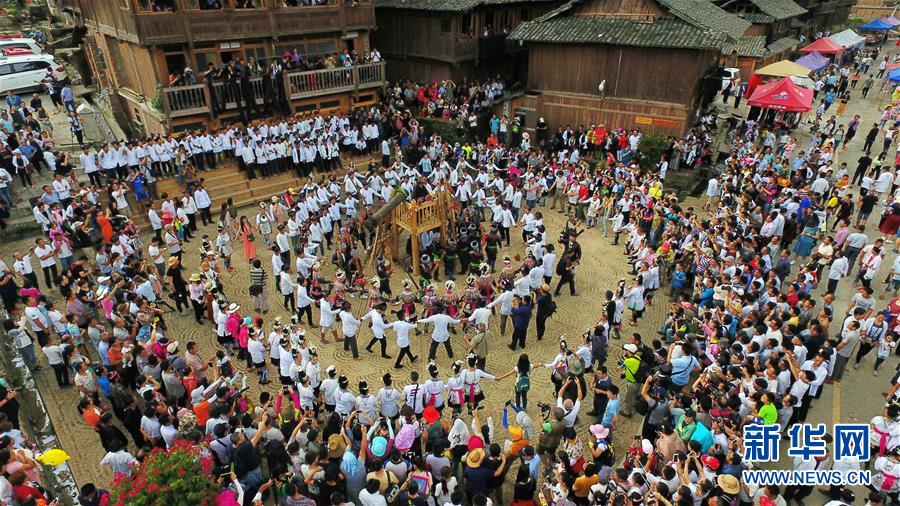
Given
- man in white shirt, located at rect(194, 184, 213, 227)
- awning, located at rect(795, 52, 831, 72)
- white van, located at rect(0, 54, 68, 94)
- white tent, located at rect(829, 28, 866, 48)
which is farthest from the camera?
white tent, located at rect(829, 28, 866, 48)

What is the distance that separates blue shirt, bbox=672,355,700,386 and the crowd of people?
36 millimetres

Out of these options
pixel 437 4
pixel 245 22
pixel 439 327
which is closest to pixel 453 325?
pixel 439 327

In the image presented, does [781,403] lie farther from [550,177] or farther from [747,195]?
[550,177]

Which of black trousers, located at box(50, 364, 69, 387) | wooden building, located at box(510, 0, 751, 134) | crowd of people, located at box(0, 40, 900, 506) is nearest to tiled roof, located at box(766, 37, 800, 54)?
wooden building, located at box(510, 0, 751, 134)

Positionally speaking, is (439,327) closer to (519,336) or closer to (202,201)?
(519,336)

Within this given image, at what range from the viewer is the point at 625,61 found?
23172mm

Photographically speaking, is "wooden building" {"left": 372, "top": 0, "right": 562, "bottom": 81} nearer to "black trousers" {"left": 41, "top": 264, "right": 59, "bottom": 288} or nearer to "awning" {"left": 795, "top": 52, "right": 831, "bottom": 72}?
"awning" {"left": 795, "top": 52, "right": 831, "bottom": 72}

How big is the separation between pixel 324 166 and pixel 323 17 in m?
7.27

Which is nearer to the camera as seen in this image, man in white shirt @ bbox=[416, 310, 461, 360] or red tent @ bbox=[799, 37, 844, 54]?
man in white shirt @ bbox=[416, 310, 461, 360]

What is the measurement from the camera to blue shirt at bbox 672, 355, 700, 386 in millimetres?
9492

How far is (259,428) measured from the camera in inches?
317

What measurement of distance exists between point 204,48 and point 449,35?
11.6 metres

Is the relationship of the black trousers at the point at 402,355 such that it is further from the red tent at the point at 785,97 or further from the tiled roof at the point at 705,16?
the red tent at the point at 785,97

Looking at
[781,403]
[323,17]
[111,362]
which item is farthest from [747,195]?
[323,17]
